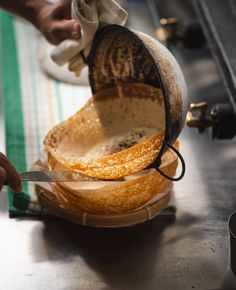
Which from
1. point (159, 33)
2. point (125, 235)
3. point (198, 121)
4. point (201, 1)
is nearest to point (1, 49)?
point (159, 33)

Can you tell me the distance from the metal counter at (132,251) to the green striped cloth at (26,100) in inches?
3.3

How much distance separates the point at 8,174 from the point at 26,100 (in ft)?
1.77

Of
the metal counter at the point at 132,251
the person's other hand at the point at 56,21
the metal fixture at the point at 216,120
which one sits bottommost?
the metal counter at the point at 132,251

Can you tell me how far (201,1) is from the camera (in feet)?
5.29

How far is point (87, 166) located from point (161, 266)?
214 millimetres

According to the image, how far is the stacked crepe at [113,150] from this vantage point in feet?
3.65

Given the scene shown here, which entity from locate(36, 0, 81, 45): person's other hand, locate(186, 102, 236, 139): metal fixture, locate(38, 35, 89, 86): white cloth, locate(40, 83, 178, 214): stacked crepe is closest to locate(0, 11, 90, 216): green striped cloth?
locate(38, 35, 89, 86): white cloth

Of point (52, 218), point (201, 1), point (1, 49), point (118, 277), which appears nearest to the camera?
point (118, 277)

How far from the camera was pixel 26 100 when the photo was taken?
5.19 ft

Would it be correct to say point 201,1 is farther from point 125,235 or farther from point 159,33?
point 125,235

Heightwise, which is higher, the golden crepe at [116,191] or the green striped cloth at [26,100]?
the green striped cloth at [26,100]

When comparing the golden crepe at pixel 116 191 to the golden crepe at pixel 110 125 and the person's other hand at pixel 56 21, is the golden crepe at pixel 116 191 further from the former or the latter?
the person's other hand at pixel 56 21

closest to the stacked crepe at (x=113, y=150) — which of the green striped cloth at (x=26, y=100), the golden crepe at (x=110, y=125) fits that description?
the golden crepe at (x=110, y=125)

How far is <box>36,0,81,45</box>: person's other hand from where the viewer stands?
Result: 132 centimetres
